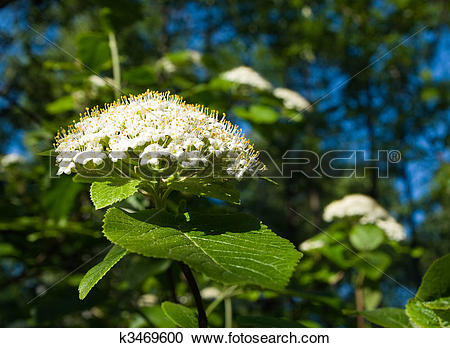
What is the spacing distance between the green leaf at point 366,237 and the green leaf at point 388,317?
4.21 ft

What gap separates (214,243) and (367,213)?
8.55 ft

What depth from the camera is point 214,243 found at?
0.83 m

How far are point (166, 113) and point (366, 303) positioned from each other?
229 cm

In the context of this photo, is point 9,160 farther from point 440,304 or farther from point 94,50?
point 440,304

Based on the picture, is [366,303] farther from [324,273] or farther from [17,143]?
[17,143]

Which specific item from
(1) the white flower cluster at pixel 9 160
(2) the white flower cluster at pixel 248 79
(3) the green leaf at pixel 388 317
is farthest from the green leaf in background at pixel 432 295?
(1) the white flower cluster at pixel 9 160

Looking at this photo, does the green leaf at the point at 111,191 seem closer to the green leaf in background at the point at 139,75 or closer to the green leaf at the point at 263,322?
the green leaf at the point at 263,322

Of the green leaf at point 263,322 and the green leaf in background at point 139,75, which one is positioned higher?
the green leaf in background at point 139,75

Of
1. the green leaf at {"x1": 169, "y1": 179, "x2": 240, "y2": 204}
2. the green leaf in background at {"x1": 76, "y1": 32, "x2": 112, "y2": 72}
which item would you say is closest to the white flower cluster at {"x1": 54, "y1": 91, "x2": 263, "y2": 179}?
the green leaf at {"x1": 169, "y1": 179, "x2": 240, "y2": 204}

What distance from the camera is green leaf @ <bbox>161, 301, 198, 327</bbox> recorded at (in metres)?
1.12

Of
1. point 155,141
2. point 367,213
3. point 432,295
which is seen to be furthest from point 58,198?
point 367,213

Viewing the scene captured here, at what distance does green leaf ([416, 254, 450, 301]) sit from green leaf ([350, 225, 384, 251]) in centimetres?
146

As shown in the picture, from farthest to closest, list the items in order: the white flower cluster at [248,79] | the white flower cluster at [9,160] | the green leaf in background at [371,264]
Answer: the white flower cluster at [9,160] < the white flower cluster at [248,79] < the green leaf in background at [371,264]

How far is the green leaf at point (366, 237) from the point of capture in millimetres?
2514
